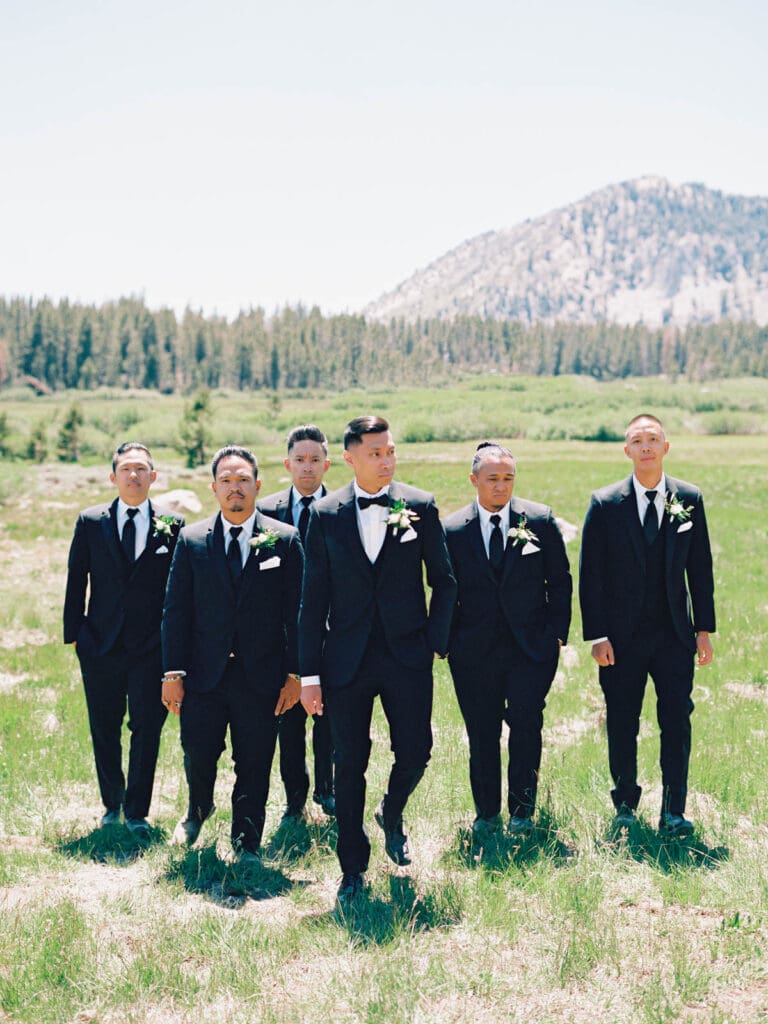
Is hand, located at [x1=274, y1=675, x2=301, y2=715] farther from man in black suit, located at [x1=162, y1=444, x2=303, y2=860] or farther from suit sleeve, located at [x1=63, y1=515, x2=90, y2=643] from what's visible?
suit sleeve, located at [x1=63, y1=515, x2=90, y2=643]

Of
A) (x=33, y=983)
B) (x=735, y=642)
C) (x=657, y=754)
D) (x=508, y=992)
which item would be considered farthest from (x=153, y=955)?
(x=735, y=642)

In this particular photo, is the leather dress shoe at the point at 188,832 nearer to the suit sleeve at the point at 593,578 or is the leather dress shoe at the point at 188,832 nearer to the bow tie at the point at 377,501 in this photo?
the bow tie at the point at 377,501

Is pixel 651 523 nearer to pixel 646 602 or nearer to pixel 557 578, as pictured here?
pixel 646 602

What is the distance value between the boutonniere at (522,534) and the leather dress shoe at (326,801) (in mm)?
Answer: 2599

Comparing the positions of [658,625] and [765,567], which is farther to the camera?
[765,567]

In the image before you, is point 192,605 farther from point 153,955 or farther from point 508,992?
point 508,992

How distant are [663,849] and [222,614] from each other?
3235mm

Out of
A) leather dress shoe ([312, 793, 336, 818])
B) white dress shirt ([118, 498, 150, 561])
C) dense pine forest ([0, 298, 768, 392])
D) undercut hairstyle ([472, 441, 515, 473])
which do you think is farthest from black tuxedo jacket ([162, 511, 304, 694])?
dense pine forest ([0, 298, 768, 392])

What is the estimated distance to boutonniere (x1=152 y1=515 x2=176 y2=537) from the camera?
22.8 ft

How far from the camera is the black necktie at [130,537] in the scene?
23.0 ft

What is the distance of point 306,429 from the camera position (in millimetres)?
7379

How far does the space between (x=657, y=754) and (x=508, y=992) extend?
4.28 meters

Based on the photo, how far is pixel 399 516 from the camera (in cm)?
562

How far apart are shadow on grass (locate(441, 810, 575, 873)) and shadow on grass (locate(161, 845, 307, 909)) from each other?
43.4 inches
